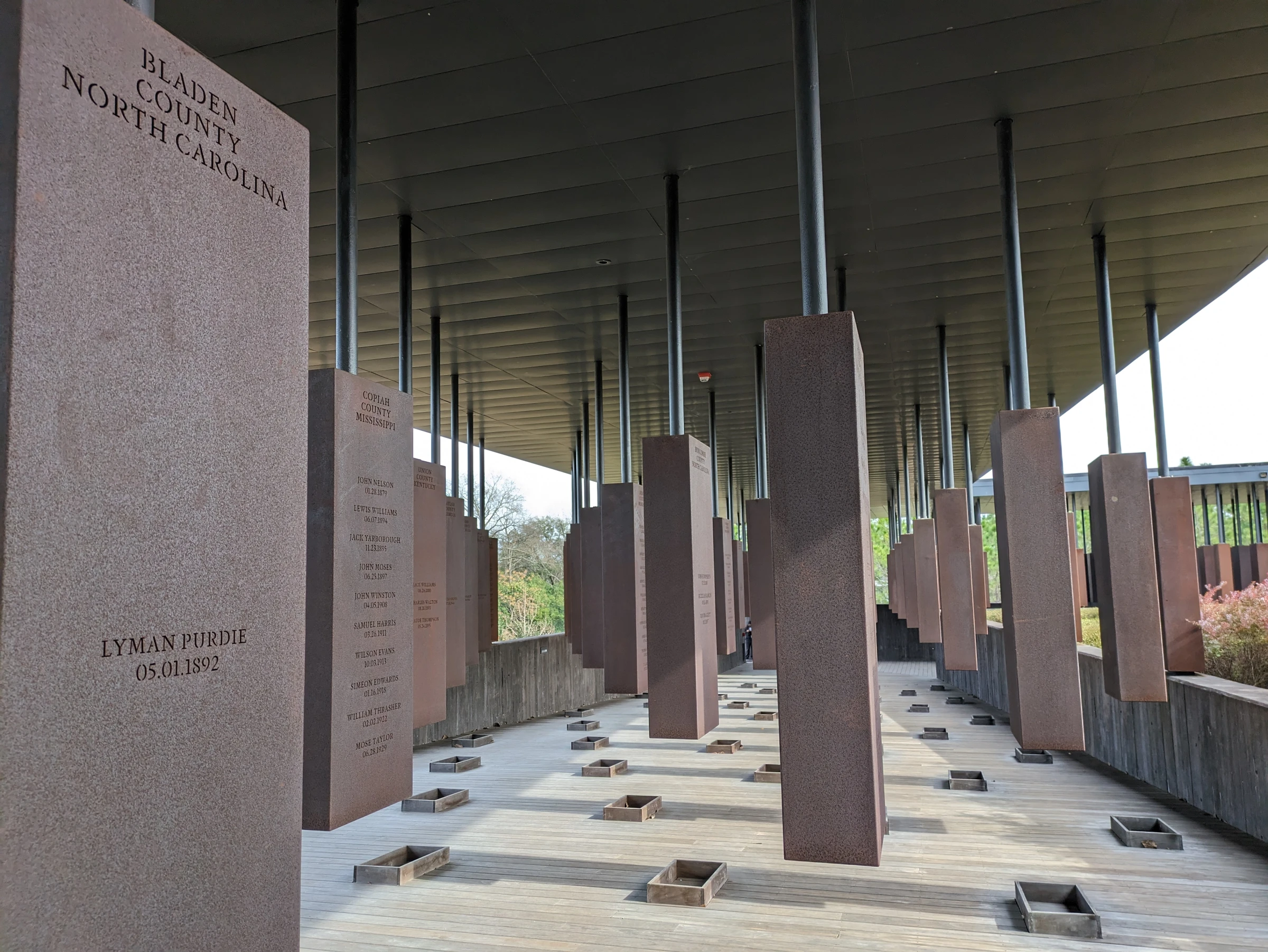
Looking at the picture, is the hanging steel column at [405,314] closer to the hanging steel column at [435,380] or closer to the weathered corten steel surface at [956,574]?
the hanging steel column at [435,380]

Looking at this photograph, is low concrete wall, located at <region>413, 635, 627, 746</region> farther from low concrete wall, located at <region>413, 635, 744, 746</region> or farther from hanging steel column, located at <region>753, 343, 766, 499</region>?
hanging steel column, located at <region>753, 343, 766, 499</region>

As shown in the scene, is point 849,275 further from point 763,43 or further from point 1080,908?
point 1080,908

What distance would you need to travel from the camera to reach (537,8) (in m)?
4.85

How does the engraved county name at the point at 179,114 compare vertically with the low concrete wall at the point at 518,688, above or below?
above

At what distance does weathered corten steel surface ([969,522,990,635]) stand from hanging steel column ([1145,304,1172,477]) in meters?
3.01

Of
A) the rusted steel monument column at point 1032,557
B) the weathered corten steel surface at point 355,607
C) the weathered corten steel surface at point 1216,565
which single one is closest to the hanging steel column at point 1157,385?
the rusted steel monument column at point 1032,557

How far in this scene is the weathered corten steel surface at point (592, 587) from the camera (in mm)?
11016

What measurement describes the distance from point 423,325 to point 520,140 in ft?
14.7

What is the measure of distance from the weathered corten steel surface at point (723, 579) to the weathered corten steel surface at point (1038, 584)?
5593mm

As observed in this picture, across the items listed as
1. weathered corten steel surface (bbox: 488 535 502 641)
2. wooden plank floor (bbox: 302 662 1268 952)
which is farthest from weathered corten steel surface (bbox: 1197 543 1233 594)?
weathered corten steel surface (bbox: 488 535 502 641)

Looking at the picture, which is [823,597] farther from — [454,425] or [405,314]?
[454,425]

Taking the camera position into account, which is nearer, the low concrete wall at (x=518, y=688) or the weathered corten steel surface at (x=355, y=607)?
the weathered corten steel surface at (x=355, y=607)

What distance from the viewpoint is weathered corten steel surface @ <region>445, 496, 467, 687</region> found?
8039mm

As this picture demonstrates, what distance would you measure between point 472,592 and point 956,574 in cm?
553
